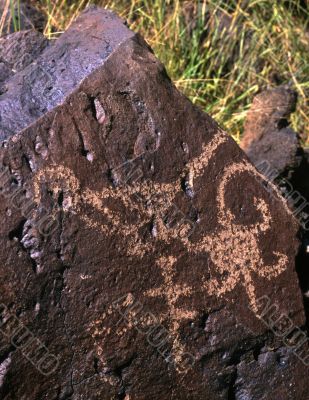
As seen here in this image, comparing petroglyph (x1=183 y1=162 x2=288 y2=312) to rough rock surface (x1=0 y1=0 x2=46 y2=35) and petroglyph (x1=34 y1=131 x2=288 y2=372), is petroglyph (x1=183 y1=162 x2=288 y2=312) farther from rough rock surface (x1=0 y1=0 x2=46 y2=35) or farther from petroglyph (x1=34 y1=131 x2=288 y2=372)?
rough rock surface (x1=0 y1=0 x2=46 y2=35)

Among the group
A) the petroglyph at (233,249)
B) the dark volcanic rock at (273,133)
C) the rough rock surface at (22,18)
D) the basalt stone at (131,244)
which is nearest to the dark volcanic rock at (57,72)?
the basalt stone at (131,244)

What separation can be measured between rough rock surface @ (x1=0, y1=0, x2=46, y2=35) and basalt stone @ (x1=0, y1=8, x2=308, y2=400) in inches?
33.5

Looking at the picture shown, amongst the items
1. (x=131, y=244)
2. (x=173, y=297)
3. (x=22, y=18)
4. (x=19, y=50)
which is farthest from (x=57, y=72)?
(x=22, y=18)

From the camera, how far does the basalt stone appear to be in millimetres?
2043

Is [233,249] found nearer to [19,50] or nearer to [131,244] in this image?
[131,244]

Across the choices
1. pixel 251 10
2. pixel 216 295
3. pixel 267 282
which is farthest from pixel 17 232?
pixel 251 10

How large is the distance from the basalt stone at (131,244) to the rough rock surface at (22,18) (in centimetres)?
85

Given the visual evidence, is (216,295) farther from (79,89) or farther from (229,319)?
(79,89)

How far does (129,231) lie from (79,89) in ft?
1.19

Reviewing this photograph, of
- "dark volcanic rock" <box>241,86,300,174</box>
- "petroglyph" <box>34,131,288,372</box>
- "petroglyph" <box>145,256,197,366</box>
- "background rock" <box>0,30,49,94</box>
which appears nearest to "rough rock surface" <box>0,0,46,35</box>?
"background rock" <box>0,30,49,94</box>

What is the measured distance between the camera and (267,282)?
2.33 meters

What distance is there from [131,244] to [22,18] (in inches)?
58.2

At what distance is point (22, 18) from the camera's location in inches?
130

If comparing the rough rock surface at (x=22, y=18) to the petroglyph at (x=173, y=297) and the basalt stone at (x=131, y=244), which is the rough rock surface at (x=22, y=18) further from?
the petroglyph at (x=173, y=297)
